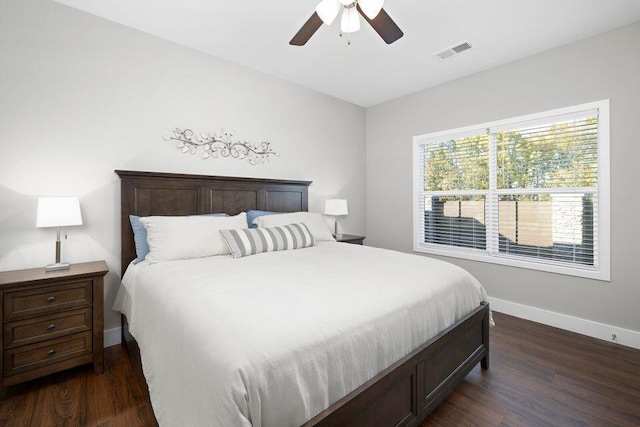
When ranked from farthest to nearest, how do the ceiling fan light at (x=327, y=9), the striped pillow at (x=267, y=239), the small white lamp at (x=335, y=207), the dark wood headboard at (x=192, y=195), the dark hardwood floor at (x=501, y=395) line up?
the small white lamp at (x=335, y=207) < the dark wood headboard at (x=192, y=195) < the striped pillow at (x=267, y=239) < the ceiling fan light at (x=327, y=9) < the dark hardwood floor at (x=501, y=395)

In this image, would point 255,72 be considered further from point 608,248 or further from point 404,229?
point 608,248

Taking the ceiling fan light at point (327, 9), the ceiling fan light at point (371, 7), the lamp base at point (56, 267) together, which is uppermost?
the ceiling fan light at point (327, 9)

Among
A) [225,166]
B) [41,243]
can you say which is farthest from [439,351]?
[41,243]

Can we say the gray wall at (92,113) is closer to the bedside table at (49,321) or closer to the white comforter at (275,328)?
the bedside table at (49,321)

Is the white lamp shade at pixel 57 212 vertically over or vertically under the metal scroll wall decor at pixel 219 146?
under

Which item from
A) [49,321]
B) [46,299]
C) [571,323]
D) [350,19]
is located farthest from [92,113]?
[571,323]

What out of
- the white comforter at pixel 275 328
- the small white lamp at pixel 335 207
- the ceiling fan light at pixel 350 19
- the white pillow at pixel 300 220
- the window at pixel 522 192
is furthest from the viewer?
the small white lamp at pixel 335 207

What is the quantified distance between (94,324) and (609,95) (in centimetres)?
452

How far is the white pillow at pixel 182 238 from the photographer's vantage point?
220 cm

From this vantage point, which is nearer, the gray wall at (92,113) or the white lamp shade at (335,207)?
the gray wall at (92,113)

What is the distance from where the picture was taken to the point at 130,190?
2.53 m

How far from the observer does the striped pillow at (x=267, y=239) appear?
93.6 inches

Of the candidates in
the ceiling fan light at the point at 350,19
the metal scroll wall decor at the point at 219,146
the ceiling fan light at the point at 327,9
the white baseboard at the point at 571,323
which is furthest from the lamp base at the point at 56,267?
the white baseboard at the point at 571,323

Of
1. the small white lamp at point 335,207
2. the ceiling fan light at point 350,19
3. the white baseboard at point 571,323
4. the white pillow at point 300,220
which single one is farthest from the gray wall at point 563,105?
the ceiling fan light at point 350,19
